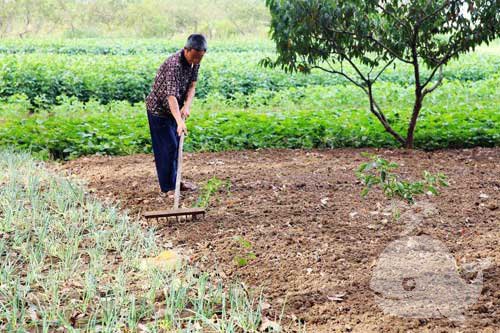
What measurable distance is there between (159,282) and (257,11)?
62999mm

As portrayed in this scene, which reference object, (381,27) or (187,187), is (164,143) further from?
(381,27)

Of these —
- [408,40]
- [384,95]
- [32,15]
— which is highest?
[32,15]

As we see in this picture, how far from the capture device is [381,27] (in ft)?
27.6

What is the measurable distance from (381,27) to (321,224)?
4.05 metres

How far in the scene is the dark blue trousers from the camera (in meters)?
6.21

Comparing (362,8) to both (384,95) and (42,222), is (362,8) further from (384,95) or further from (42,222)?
(384,95)

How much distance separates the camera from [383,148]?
8852 millimetres

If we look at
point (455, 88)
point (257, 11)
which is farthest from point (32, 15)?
point (455, 88)

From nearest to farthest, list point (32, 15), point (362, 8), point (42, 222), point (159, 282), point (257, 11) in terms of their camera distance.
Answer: point (159, 282) < point (42, 222) < point (362, 8) < point (32, 15) < point (257, 11)

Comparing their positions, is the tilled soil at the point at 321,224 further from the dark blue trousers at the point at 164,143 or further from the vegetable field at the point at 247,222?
the dark blue trousers at the point at 164,143

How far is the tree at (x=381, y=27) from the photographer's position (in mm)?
7891

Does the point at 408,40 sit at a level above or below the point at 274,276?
above

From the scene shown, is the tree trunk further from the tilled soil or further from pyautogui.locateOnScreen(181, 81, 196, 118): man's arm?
pyautogui.locateOnScreen(181, 81, 196, 118): man's arm

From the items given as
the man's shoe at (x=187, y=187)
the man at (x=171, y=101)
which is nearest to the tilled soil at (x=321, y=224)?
the man's shoe at (x=187, y=187)
